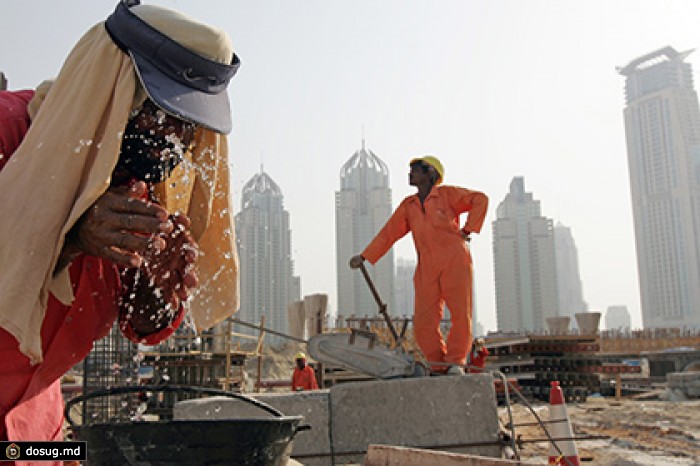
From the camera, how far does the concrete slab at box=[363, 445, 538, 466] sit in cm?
206

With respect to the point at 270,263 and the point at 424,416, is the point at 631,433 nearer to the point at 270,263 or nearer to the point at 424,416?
the point at 424,416

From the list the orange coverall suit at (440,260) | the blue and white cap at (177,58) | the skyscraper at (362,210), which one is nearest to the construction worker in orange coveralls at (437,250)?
the orange coverall suit at (440,260)

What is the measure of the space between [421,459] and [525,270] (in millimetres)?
71660

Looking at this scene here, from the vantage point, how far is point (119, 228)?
4.10ft

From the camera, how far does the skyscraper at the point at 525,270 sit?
6975 centimetres

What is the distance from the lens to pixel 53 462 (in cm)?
155

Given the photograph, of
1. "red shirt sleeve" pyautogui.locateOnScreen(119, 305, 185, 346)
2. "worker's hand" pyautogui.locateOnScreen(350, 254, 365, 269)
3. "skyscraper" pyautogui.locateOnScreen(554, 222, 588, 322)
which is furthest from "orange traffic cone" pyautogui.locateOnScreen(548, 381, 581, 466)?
"skyscraper" pyautogui.locateOnScreen(554, 222, 588, 322)

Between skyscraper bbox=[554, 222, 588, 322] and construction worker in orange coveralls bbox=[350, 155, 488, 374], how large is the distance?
10456cm

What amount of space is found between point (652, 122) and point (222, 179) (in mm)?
101707

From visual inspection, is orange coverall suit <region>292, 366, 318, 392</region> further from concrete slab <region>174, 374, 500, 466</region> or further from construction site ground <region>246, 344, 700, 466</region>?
concrete slab <region>174, 374, 500, 466</region>

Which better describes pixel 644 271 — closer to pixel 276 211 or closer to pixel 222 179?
pixel 276 211

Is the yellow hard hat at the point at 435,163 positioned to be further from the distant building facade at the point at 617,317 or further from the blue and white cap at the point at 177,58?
the distant building facade at the point at 617,317

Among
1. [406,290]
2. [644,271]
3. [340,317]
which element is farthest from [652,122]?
[340,317]

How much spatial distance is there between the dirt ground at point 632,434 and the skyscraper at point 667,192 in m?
80.9
